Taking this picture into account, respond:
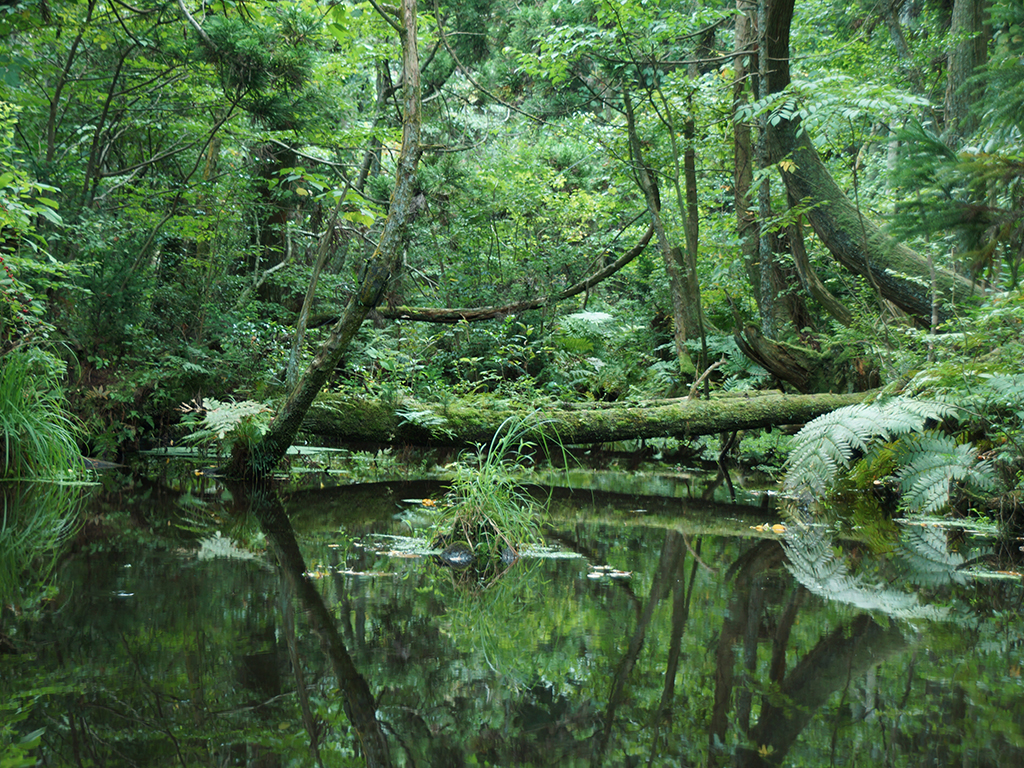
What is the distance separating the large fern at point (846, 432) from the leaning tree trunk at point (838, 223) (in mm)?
2444

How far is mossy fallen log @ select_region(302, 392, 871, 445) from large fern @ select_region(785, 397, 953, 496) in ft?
5.02

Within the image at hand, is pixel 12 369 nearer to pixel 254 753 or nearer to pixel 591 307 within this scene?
pixel 254 753

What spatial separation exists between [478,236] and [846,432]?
797 cm

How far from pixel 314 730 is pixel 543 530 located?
8.62 feet

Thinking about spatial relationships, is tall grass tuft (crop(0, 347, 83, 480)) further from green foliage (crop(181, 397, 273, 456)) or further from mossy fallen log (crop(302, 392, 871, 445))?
mossy fallen log (crop(302, 392, 871, 445))

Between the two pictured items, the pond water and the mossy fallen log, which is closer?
the pond water

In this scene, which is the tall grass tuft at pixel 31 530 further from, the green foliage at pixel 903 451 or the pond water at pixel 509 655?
the green foliage at pixel 903 451

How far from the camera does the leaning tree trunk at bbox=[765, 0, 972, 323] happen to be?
22.9ft

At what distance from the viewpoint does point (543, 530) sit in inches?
163

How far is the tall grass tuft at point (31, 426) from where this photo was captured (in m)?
5.09

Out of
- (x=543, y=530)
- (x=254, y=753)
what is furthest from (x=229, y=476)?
(x=254, y=753)

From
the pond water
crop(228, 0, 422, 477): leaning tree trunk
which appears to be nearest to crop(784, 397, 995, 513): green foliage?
the pond water

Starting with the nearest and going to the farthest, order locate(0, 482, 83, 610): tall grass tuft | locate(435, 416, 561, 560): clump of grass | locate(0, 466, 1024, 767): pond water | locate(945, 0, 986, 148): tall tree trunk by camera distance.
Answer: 1. locate(0, 466, 1024, 767): pond water
2. locate(0, 482, 83, 610): tall grass tuft
3. locate(435, 416, 561, 560): clump of grass
4. locate(945, 0, 986, 148): tall tree trunk

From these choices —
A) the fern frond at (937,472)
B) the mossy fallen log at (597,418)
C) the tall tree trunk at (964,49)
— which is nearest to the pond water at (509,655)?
the fern frond at (937,472)
